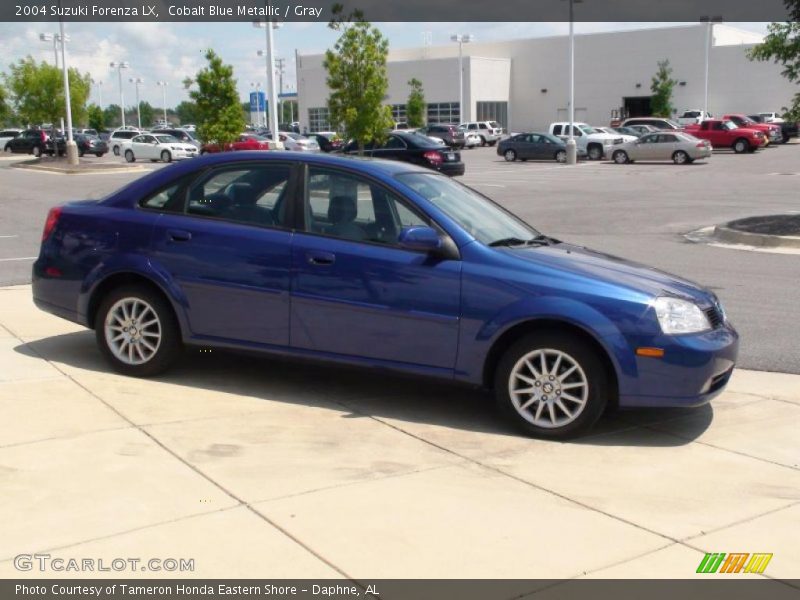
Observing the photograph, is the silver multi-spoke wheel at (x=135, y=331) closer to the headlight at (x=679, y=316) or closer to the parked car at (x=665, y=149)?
the headlight at (x=679, y=316)

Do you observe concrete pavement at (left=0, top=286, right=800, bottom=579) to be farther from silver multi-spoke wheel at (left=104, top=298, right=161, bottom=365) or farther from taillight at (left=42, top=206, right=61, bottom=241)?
taillight at (left=42, top=206, right=61, bottom=241)

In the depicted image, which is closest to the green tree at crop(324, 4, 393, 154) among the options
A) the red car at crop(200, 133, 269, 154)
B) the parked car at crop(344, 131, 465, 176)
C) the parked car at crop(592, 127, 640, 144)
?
the parked car at crop(344, 131, 465, 176)

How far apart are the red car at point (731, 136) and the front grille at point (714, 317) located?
142 ft

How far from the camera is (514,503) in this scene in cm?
474

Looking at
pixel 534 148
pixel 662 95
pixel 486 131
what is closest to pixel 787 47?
pixel 534 148

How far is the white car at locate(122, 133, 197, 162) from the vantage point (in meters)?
46.8

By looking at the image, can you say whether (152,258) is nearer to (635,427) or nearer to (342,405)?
(342,405)

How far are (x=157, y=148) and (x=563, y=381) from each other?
44097mm

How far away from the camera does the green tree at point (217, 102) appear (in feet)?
121

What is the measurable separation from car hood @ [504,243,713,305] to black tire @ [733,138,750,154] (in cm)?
4342

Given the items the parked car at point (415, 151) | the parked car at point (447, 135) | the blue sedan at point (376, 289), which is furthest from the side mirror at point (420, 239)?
the parked car at point (447, 135)

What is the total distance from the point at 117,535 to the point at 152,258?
2.86m

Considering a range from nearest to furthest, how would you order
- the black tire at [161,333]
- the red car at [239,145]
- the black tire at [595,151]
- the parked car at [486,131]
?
the black tire at [161,333], the red car at [239,145], the black tire at [595,151], the parked car at [486,131]

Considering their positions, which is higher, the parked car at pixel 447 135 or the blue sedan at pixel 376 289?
the parked car at pixel 447 135
